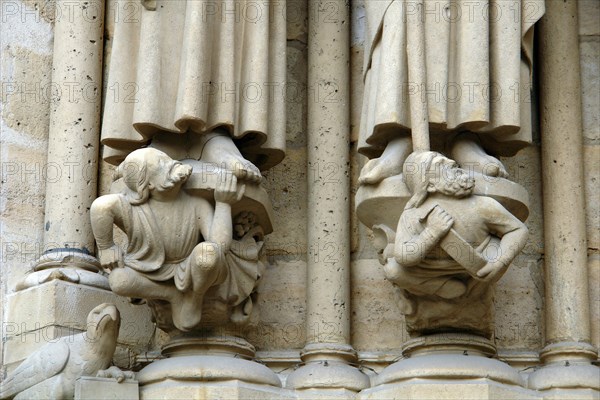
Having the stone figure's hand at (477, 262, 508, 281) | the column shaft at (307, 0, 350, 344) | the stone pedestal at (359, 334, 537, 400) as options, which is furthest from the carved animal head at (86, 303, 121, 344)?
the stone figure's hand at (477, 262, 508, 281)

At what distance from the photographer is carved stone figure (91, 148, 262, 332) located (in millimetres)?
5543

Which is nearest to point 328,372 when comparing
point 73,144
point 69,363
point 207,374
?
point 207,374

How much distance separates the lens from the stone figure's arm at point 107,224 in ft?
18.2

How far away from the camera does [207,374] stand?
5.59 meters

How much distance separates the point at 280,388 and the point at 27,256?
34.4 inches

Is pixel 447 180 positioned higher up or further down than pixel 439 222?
higher up

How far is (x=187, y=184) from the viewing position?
221 inches

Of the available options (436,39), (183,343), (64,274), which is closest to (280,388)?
(183,343)

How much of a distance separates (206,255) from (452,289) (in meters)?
0.69

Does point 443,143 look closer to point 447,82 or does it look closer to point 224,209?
point 447,82

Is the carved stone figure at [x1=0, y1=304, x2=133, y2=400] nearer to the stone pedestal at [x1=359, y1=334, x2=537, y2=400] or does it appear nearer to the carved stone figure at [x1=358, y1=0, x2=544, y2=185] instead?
the stone pedestal at [x1=359, y1=334, x2=537, y2=400]

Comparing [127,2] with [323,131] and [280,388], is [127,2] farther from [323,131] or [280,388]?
[280,388]

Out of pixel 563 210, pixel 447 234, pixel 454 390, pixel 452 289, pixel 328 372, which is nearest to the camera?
pixel 447 234

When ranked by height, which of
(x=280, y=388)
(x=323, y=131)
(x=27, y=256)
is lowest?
(x=280, y=388)
